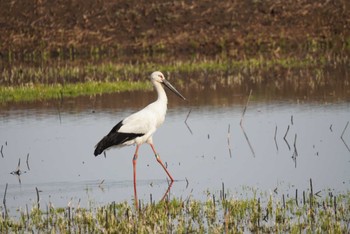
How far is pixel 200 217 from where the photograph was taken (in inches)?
440

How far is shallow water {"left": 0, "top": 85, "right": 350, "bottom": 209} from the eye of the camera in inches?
532

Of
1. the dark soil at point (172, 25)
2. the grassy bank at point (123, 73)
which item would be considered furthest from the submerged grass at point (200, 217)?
the dark soil at point (172, 25)

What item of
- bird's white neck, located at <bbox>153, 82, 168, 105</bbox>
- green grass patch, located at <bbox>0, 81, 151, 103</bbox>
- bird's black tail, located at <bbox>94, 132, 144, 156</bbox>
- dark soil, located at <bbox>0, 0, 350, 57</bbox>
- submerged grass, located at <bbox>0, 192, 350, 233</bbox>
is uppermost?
dark soil, located at <bbox>0, 0, 350, 57</bbox>

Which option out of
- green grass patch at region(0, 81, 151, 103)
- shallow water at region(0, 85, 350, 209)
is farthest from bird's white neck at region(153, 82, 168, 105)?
green grass patch at region(0, 81, 151, 103)

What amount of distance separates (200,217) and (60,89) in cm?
1518

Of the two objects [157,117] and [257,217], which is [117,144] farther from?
[257,217]

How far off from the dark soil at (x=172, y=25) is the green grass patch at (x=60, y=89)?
10974 mm

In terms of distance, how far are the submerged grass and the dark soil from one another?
2505 centimetres

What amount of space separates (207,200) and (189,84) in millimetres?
15240

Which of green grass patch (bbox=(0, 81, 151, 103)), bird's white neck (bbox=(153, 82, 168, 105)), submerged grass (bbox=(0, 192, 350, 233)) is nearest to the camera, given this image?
submerged grass (bbox=(0, 192, 350, 233))

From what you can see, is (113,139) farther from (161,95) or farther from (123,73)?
(123,73)

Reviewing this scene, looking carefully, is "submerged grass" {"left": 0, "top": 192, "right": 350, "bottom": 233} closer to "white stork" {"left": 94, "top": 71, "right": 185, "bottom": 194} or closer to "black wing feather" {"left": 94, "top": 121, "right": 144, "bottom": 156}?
"black wing feather" {"left": 94, "top": 121, "right": 144, "bottom": 156}

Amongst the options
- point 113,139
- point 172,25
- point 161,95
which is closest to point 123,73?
point 172,25

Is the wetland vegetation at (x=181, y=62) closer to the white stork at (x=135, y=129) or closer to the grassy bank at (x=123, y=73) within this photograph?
the grassy bank at (x=123, y=73)
